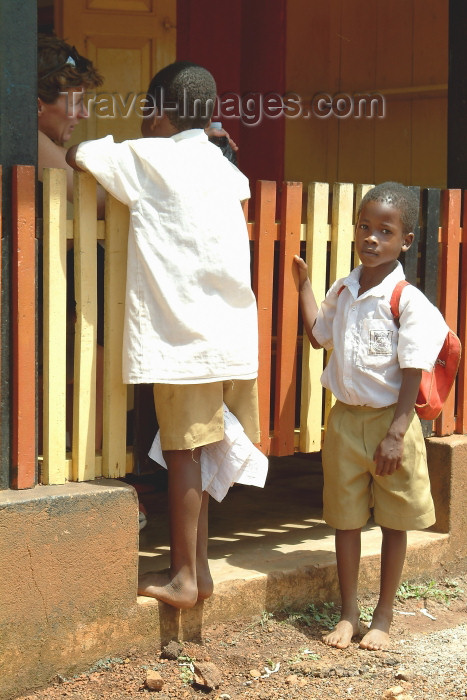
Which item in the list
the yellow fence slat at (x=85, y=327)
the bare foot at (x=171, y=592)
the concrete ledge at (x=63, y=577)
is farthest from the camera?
the bare foot at (x=171, y=592)

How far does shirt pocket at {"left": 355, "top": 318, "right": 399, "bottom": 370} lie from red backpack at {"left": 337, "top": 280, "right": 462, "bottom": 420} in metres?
0.14

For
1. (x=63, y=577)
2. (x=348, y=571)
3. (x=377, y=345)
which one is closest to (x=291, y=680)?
(x=348, y=571)

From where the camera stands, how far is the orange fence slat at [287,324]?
412 cm

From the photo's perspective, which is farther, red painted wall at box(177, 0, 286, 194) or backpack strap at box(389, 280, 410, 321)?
red painted wall at box(177, 0, 286, 194)

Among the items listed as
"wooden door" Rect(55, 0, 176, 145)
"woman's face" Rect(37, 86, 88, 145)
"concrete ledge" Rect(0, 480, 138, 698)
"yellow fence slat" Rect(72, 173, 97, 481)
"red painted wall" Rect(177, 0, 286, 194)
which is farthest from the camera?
"red painted wall" Rect(177, 0, 286, 194)

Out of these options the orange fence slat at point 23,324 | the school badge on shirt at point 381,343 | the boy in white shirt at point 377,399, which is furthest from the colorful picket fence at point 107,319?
the school badge on shirt at point 381,343

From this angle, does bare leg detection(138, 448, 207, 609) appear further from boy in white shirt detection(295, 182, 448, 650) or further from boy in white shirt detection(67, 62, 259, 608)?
boy in white shirt detection(295, 182, 448, 650)

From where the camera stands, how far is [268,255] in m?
4.09

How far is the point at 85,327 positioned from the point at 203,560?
0.98 meters

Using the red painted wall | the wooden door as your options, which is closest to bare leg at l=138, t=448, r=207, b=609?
the wooden door

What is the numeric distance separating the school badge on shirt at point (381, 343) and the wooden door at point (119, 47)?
3.28 meters

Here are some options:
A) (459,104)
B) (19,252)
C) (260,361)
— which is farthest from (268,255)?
(459,104)

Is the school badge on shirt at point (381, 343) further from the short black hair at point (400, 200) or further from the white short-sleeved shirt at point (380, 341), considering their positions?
the short black hair at point (400, 200)

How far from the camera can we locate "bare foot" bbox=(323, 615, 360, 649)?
387 cm
